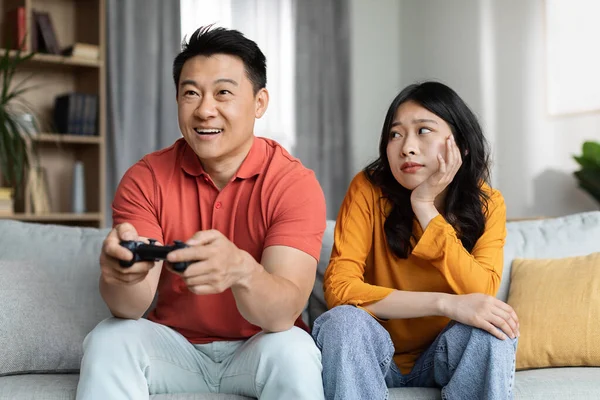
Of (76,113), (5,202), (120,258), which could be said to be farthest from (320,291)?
(76,113)

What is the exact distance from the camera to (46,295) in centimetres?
177

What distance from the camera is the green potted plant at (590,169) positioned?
343 centimetres

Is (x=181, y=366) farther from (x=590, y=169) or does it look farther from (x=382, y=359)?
(x=590, y=169)

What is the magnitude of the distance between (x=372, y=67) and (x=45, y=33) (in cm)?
226

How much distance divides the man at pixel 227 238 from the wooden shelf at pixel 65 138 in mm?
2232

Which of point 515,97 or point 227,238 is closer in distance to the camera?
point 227,238

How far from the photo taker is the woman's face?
1.69m

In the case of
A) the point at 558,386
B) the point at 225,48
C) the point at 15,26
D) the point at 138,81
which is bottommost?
the point at 558,386

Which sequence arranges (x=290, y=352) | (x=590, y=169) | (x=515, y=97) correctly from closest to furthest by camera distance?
(x=290, y=352) < (x=590, y=169) < (x=515, y=97)

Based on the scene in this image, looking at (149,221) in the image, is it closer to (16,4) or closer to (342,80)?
(16,4)

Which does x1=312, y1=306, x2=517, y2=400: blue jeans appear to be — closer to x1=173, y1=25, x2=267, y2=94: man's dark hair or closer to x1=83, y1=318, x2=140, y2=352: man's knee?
x1=83, y1=318, x2=140, y2=352: man's knee

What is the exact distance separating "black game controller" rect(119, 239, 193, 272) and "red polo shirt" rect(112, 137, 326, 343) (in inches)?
13.5

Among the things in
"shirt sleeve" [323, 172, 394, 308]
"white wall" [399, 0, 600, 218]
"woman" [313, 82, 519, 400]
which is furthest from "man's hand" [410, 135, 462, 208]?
"white wall" [399, 0, 600, 218]

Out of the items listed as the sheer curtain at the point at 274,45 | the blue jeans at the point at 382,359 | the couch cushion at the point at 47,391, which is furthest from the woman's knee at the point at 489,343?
the sheer curtain at the point at 274,45
